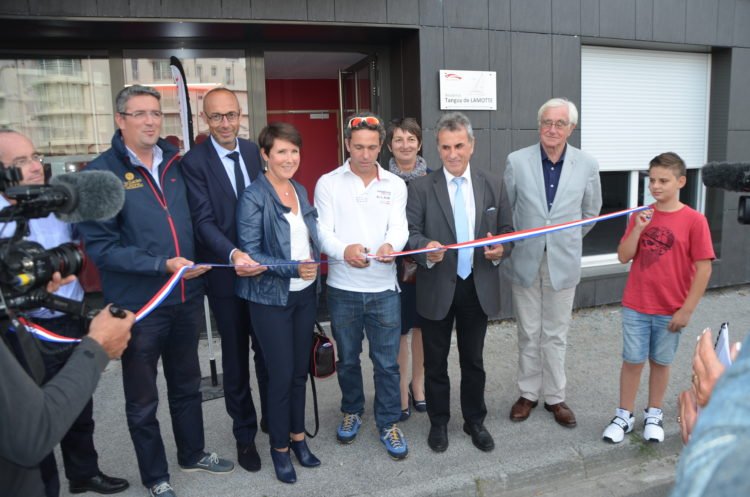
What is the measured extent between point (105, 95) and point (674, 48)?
274 inches

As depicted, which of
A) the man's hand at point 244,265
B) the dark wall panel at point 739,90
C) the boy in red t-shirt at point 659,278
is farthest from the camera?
the dark wall panel at point 739,90

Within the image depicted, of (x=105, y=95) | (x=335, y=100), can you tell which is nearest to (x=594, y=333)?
(x=105, y=95)

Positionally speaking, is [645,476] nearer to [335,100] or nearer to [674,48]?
[674,48]

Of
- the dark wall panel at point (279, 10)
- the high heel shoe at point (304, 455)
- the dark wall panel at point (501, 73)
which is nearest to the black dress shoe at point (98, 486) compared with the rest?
the high heel shoe at point (304, 455)

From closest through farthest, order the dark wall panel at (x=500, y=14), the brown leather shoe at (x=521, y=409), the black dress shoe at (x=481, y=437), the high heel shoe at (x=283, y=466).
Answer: the high heel shoe at (x=283, y=466)
the black dress shoe at (x=481, y=437)
the brown leather shoe at (x=521, y=409)
the dark wall panel at (x=500, y=14)

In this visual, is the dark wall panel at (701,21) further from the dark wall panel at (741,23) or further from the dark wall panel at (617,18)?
the dark wall panel at (617,18)

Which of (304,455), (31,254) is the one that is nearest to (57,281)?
(31,254)

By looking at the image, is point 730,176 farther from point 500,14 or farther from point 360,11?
point 500,14

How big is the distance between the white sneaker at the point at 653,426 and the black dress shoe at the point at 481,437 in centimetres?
107

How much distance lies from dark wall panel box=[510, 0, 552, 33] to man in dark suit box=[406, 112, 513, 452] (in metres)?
3.29

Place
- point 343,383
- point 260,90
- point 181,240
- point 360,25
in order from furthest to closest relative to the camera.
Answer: point 260,90, point 360,25, point 343,383, point 181,240

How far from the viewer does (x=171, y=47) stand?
5812mm

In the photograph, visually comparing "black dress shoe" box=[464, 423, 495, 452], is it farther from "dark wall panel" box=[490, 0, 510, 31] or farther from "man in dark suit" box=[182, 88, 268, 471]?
"dark wall panel" box=[490, 0, 510, 31]

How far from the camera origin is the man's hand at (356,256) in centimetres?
331
